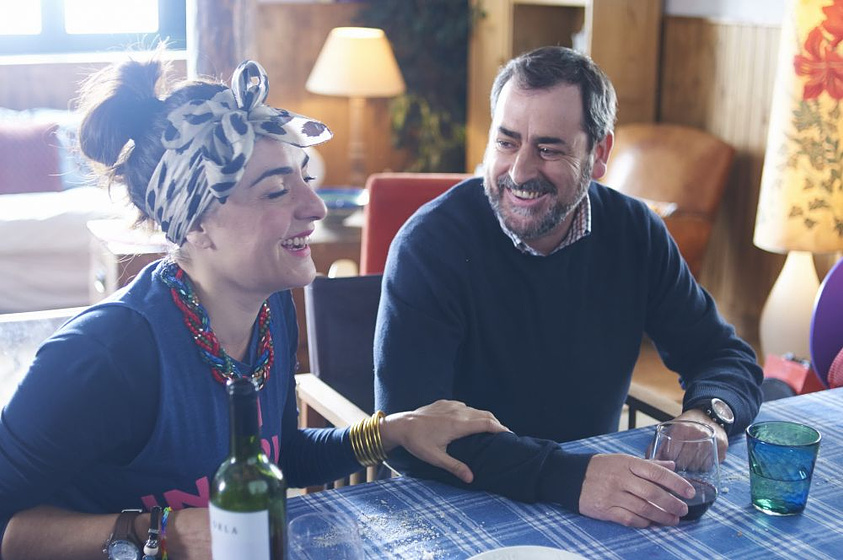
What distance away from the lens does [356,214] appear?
13.8ft

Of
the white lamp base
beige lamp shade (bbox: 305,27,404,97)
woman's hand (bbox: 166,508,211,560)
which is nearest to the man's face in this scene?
woman's hand (bbox: 166,508,211,560)

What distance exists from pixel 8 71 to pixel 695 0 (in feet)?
11.7

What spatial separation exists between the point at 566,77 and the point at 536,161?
0.52 ft

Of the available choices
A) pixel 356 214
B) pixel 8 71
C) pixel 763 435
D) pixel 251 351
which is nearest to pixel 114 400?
pixel 251 351

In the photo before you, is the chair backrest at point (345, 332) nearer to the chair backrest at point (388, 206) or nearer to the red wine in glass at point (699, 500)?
the chair backrest at point (388, 206)

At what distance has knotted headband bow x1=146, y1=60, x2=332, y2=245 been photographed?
134 centimetres

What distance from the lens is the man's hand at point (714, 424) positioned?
155 centimetres

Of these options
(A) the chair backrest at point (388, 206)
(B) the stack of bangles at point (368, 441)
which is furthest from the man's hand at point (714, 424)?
(A) the chair backrest at point (388, 206)

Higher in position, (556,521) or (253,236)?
(253,236)

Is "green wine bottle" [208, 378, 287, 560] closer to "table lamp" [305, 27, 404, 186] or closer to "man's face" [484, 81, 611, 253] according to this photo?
"man's face" [484, 81, 611, 253]

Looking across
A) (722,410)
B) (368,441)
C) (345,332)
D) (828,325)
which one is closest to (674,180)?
(828,325)

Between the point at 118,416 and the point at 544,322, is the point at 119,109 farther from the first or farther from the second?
the point at 544,322

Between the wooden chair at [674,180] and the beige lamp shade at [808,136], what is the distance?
0.55m

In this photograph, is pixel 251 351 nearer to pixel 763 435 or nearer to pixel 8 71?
pixel 763 435
